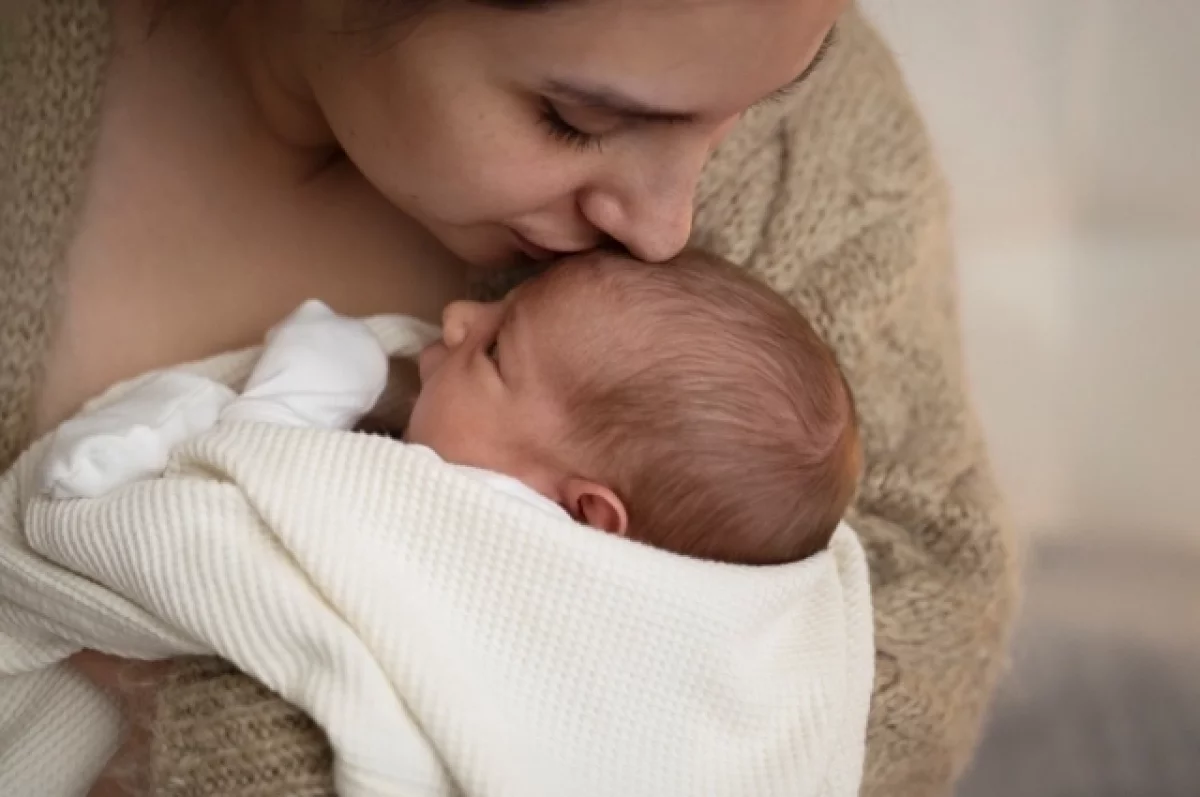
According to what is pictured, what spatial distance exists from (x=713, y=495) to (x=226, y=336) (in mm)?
396

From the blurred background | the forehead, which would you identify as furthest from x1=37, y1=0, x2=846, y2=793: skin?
the blurred background

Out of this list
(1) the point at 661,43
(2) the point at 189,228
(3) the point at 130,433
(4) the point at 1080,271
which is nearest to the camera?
(1) the point at 661,43

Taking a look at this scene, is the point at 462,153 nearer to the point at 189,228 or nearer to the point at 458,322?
the point at 458,322

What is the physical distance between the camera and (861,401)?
37.2 inches

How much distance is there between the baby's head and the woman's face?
0.16 feet

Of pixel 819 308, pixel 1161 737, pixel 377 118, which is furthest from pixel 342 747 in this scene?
pixel 1161 737

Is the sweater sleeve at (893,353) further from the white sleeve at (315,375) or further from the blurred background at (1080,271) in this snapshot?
the blurred background at (1080,271)

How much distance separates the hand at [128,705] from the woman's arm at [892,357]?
51 centimetres

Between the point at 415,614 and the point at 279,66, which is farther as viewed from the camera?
the point at 279,66

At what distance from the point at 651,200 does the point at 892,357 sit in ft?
1.07

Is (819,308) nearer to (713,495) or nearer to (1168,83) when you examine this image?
(713,495)

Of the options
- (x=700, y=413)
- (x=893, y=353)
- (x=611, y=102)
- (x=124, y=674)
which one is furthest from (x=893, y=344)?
(x=124, y=674)

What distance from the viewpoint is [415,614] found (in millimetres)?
673

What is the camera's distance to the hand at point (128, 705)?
2.50ft
